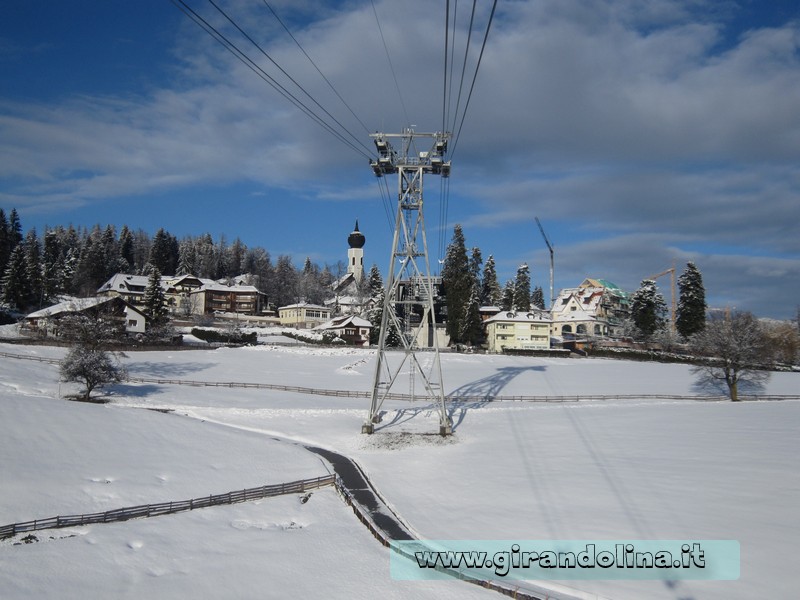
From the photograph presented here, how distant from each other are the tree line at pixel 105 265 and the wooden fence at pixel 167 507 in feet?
226

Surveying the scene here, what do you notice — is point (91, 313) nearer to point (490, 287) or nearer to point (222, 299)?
point (222, 299)

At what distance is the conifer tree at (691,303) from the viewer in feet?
285

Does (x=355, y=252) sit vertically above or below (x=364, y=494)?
above

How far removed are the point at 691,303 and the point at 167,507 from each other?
86.3 meters

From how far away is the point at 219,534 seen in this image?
67.2ft

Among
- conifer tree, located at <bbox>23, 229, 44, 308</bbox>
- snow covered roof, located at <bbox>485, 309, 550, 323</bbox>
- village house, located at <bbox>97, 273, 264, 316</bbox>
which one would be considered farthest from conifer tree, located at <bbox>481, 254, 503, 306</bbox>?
conifer tree, located at <bbox>23, 229, 44, 308</bbox>

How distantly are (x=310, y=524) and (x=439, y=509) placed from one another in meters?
5.44

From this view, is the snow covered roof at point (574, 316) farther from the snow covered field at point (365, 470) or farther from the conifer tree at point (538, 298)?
the snow covered field at point (365, 470)

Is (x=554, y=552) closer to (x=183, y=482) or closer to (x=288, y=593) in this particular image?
(x=288, y=593)

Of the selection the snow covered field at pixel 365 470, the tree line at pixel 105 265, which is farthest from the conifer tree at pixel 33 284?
the snow covered field at pixel 365 470

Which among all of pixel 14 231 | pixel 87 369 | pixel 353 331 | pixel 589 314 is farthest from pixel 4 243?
pixel 589 314

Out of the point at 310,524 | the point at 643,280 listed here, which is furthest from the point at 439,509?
the point at 643,280

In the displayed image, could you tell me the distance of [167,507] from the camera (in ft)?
73.8

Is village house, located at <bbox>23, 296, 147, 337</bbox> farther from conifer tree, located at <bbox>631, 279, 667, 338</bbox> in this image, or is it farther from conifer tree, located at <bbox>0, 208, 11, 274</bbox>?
conifer tree, located at <bbox>631, 279, 667, 338</bbox>
